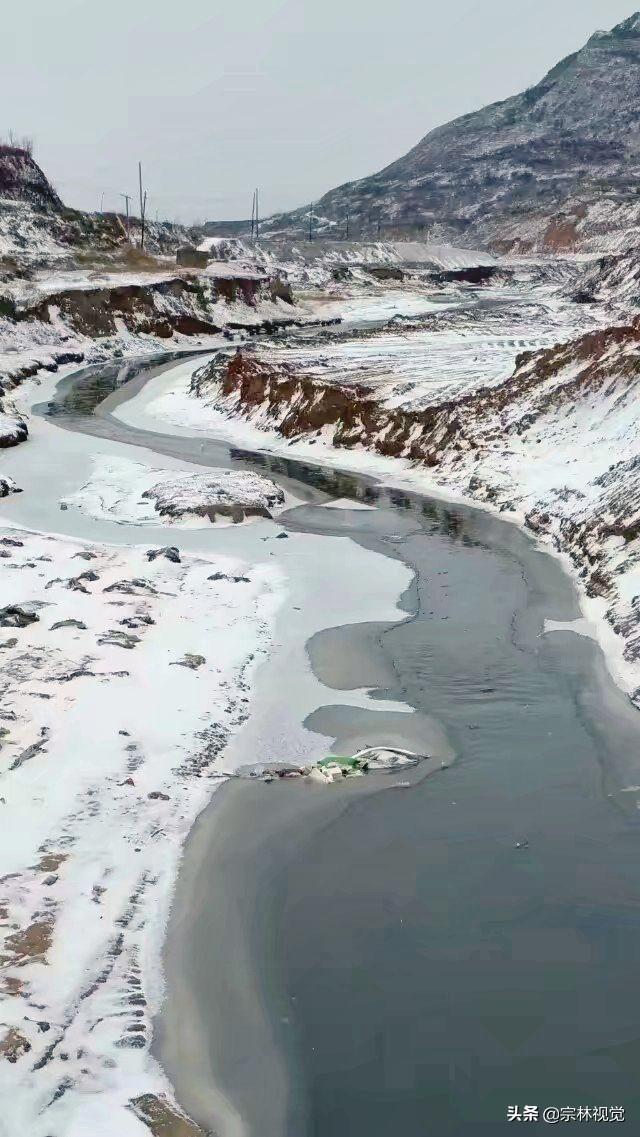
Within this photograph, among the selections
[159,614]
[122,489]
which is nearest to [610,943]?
[159,614]

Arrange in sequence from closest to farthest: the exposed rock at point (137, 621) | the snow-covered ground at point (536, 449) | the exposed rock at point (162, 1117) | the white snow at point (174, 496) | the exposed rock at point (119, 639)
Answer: the exposed rock at point (162, 1117), the exposed rock at point (119, 639), the exposed rock at point (137, 621), the snow-covered ground at point (536, 449), the white snow at point (174, 496)

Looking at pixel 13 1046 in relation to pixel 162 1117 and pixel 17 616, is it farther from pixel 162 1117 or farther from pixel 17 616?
pixel 17 616

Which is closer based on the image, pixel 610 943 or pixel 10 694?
pixel 610 943

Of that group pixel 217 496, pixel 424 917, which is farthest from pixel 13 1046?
pixel 217 496

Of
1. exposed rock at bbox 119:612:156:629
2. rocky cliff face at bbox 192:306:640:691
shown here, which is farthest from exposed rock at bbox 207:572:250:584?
rocky cliff face at bbox 192:306:640:691

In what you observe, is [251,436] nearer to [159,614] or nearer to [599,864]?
[159,614]

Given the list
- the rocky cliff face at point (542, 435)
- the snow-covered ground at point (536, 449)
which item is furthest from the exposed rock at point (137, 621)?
the rocky cliff face at point (542, 435)

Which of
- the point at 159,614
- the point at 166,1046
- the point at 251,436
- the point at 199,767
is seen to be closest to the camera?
the point at 166,1046

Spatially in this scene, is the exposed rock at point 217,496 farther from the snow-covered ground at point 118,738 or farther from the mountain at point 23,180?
the mountain at point 23,180
